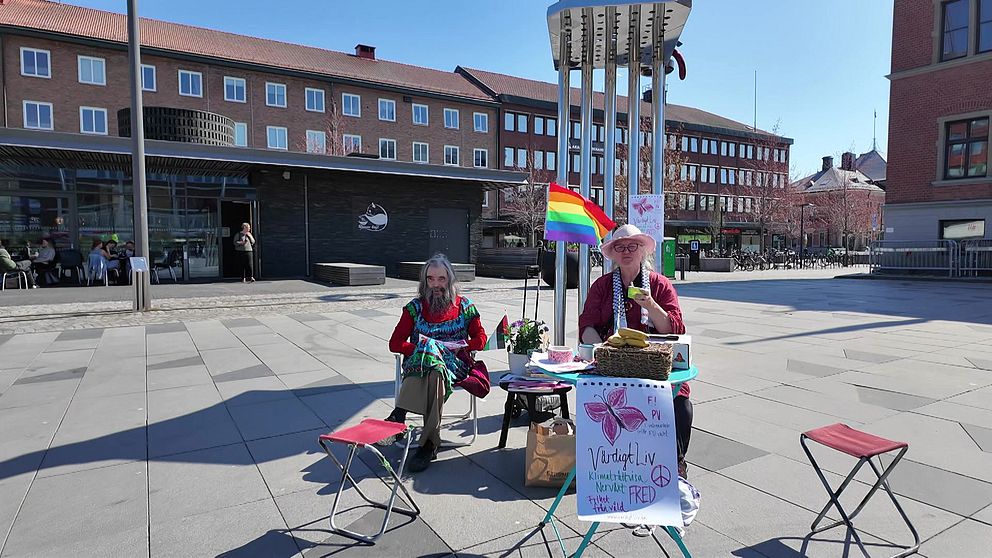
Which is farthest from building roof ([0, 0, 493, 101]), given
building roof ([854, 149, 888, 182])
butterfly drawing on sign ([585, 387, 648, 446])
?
building roof ([854, 149, 888, 182])

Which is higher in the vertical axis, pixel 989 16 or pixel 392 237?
pixel 989 16

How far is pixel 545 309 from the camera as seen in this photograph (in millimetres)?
12711

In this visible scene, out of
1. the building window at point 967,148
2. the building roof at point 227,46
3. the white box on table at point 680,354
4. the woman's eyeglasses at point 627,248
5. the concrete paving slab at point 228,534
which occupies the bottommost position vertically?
the concrete paving slab at point 228,534

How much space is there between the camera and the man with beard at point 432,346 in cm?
397

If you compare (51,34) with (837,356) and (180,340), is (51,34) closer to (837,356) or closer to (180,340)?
(180,340)

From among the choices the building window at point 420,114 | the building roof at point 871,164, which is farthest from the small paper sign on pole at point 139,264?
the building roof at point 871,164

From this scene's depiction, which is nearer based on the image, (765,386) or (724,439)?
(724,439)

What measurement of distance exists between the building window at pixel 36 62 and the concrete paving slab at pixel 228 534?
3994 centimetres

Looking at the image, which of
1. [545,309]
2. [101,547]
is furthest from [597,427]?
[545,309]

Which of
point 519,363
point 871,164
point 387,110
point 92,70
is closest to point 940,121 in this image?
point 519,363

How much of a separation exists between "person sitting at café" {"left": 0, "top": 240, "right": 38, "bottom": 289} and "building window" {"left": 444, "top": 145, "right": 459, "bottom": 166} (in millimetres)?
33072

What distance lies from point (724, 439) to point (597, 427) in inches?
86.5

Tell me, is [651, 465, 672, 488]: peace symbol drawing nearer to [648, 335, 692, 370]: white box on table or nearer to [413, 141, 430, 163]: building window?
[648, 335, 692, 370]: white box on table

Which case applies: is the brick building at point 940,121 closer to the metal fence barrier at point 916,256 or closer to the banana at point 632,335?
the metal fence barrier at point 916,256
